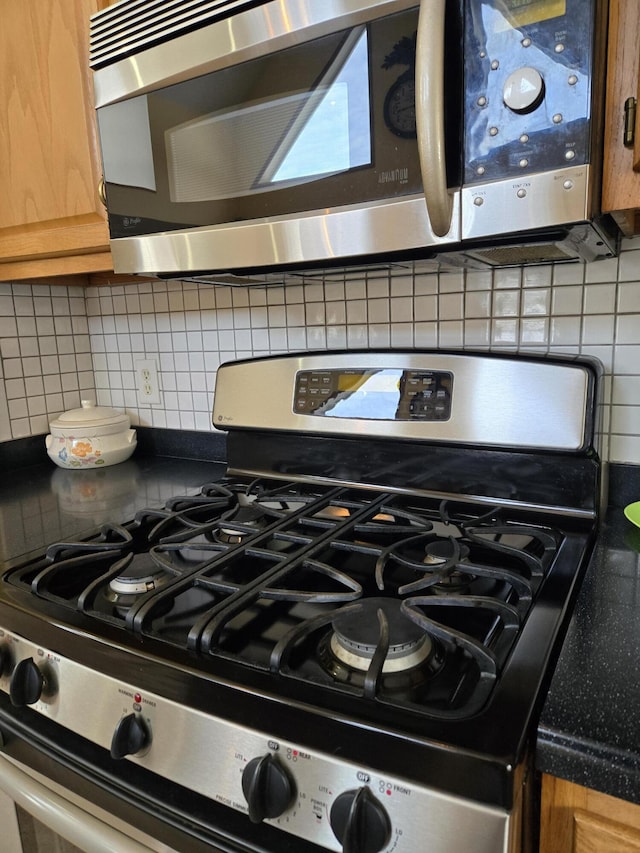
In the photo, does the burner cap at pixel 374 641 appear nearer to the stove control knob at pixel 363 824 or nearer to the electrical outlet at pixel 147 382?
the stove control knob at pixel 363 824

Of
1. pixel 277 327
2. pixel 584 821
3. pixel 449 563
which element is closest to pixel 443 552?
pixel 449 563

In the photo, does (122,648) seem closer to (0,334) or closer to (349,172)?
(349,172)

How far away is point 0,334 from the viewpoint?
1.38 m

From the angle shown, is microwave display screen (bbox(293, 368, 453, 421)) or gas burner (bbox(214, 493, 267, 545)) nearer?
gas burner (bbox(214, 493, 267, 545))

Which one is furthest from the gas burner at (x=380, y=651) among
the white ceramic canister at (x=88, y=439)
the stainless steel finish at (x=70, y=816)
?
the white ceramic canister at (x=88, y=439)

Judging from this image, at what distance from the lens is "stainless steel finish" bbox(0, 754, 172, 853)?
23.5 inches

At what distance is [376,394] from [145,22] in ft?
2.17

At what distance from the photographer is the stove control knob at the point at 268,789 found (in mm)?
487

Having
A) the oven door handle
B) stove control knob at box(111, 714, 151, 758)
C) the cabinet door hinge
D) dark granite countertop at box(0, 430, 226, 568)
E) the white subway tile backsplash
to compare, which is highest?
the cabinet door hinge

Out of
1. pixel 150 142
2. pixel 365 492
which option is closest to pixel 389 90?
pixel 150 142

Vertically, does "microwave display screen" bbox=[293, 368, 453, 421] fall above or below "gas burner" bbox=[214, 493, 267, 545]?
above

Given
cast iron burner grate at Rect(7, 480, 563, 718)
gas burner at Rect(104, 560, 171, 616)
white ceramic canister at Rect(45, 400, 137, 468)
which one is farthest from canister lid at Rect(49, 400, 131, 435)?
gas burner at Rect(104, 560, 171, 616)

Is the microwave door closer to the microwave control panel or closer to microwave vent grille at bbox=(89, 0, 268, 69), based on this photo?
the microwave control panel

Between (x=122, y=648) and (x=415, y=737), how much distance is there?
0.32 m
